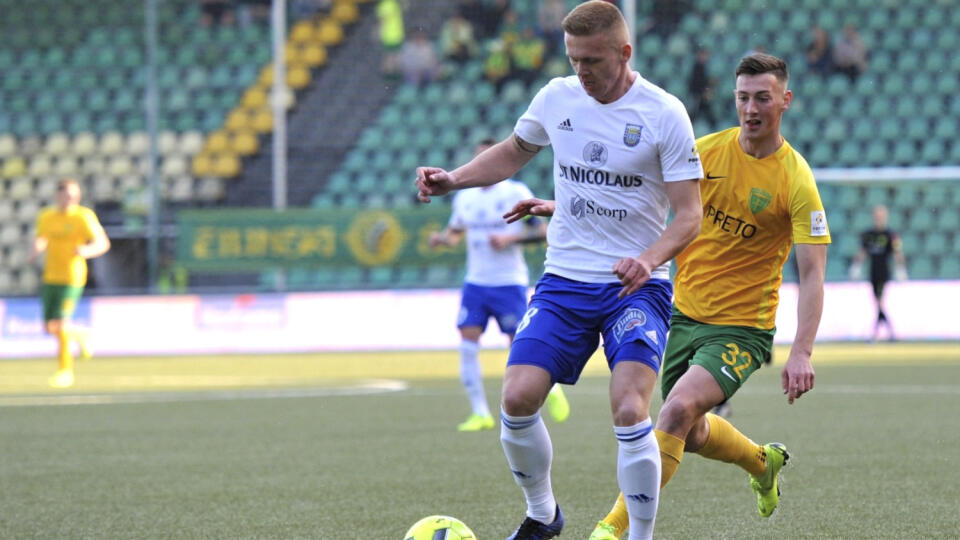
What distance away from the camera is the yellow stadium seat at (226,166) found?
26.3 metres

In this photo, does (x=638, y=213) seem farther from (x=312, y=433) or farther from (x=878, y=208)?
(x=878, y=208)

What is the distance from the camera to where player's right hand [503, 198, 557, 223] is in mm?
5770

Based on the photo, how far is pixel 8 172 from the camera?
2692cm

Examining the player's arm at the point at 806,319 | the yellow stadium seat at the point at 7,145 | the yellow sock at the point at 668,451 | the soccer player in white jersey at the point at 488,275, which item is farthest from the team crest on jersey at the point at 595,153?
the yellow stadium seat at the point at 7,145

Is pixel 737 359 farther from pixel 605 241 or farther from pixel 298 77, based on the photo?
pixel 298 77

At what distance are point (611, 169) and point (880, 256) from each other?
16.6m

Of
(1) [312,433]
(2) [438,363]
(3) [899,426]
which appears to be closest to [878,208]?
(2) [438,363]

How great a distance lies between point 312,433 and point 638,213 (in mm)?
5877

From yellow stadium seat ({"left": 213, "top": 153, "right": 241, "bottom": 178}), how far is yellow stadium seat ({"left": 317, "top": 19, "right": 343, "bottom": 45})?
3.40 m

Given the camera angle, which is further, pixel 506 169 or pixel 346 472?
pixel 346 472

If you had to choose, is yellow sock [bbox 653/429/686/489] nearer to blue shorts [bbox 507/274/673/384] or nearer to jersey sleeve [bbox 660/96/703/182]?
blue shorts [bbox 507/274/673/384]

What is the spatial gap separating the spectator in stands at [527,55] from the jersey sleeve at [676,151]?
20484 millimetres

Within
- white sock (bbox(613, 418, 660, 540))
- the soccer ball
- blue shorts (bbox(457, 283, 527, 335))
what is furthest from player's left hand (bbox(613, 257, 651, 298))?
blue shorts (bbox(457, 283, 527, 335))

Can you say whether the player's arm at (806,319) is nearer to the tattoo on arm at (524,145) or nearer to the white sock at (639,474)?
the white sock at (639,474)
